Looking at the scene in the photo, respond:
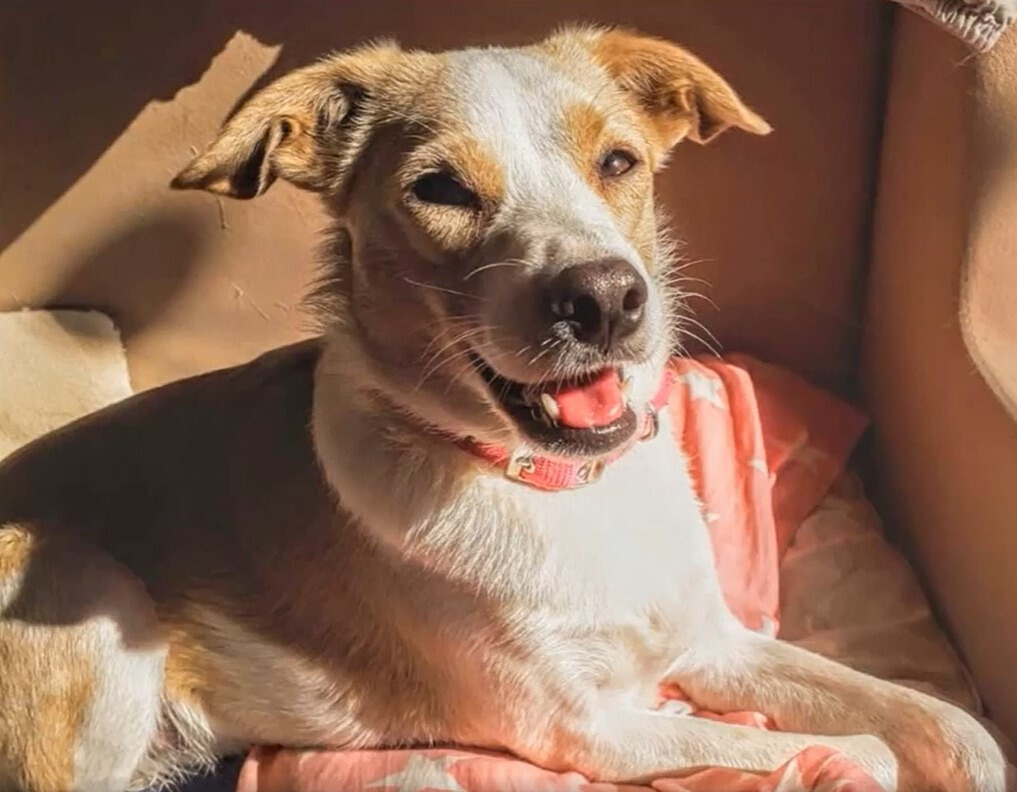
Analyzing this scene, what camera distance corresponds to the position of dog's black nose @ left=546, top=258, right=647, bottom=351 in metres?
1.42

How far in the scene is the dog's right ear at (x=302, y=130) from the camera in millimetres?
1592

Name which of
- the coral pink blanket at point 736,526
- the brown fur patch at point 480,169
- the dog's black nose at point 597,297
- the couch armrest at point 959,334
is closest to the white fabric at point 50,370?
the coral pink blanket at point 736,526

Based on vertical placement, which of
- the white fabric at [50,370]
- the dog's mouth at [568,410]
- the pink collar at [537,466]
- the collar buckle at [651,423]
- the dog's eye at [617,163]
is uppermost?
the dog's eye at [617,163]

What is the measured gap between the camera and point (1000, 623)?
1.86 metres

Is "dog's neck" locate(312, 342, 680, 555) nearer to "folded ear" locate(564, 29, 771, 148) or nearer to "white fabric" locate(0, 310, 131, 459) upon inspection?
"folded ear" locate(564, 29, 771, 148)

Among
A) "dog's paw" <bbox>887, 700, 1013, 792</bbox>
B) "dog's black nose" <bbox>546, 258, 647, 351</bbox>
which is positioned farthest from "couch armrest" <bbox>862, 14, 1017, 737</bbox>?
"dog's black nose" <bbox>546, 258, 647, 351</bbox>

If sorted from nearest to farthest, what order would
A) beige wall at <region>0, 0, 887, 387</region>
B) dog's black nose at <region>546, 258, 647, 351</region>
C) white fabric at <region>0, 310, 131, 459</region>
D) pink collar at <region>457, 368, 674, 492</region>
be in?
dog's black nose at <region>546, 258, 647, 351</region> → pink collar at <region>457, 368, 674, 492</region> → beige wall at <region>0, 0, 887, 387</region> → white fabric at <region>0, 310, 131, 459</region>

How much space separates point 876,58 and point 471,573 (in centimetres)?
127

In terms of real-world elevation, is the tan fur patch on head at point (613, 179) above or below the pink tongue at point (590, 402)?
above

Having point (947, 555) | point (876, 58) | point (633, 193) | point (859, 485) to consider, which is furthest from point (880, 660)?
point (876, 58)

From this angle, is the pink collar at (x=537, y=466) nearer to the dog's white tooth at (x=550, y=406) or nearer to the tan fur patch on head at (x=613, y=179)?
the dog's white tooth at (x=550, y=406)

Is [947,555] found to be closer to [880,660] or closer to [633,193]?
[880,660]

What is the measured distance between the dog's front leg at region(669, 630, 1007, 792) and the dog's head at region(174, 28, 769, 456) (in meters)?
0.45

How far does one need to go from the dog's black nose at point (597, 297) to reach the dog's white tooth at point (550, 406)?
0.38 ft
